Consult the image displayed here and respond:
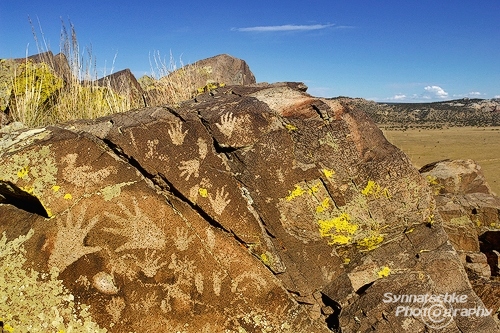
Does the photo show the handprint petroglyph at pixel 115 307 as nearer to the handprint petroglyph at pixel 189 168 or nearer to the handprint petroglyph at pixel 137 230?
the handprint petroglyph at pixel 137 230

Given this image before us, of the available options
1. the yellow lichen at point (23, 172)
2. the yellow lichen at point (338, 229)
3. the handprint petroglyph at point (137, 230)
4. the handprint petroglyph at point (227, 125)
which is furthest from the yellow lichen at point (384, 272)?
the yellow lichen at point (23, 172)

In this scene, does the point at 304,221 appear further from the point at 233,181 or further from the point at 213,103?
the point at 213,103

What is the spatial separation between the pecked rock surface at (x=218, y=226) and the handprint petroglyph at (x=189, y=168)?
0.4 inches

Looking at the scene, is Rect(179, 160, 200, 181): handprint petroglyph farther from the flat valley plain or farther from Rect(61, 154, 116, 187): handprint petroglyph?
the flat valley plain

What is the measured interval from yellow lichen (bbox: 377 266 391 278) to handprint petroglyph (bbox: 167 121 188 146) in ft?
7.78

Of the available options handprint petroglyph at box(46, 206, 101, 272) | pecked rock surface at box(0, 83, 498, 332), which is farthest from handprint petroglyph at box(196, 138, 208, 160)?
handprint petroglyph at box(46, 206, 101, 272)

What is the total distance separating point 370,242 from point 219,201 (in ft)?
5.34

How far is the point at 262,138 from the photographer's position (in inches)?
163

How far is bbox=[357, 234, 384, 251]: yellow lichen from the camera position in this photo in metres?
4.24

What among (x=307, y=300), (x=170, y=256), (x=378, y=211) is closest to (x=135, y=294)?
(x=170, y=256)

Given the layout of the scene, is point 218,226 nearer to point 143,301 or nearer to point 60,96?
point 143,301

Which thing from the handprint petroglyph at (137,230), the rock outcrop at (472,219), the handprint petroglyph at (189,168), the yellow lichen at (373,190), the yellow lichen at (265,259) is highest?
the handprint petroglyph at (189,168)

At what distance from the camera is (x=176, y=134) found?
411 cm

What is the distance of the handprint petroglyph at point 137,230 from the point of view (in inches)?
148
